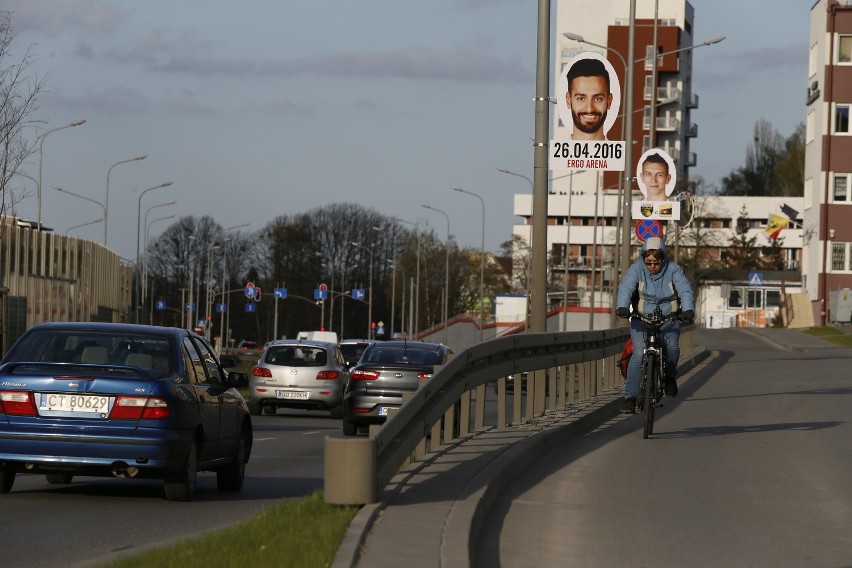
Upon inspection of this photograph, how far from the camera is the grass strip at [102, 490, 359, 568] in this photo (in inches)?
291

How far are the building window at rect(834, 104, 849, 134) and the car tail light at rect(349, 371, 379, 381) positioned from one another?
6532cm

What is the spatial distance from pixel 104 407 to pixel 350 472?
10.7ft

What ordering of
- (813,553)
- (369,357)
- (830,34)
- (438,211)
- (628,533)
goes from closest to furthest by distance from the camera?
(813,553)
(628,533)
(369,357)
(830,34)
(438,211)

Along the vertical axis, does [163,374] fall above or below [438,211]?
below

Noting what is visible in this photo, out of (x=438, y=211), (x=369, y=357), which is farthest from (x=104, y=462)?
(x=438, y=211)

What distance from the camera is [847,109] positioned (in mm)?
83812

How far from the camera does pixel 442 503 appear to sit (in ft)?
30.7

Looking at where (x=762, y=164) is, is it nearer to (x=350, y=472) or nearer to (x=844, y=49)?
(x=844, y=49)

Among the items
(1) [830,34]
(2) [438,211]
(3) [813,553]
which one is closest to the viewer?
(3) [813,553]

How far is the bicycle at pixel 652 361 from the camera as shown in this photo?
15742mm

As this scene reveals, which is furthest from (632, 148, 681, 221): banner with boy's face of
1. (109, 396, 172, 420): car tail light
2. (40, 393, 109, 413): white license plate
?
(40, 393, 109, 413): white license plate

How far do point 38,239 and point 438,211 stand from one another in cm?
6431

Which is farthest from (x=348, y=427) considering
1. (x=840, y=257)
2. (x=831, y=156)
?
(x=840, y=257)

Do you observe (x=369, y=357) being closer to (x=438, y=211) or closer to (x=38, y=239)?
(x=38, y=239)
